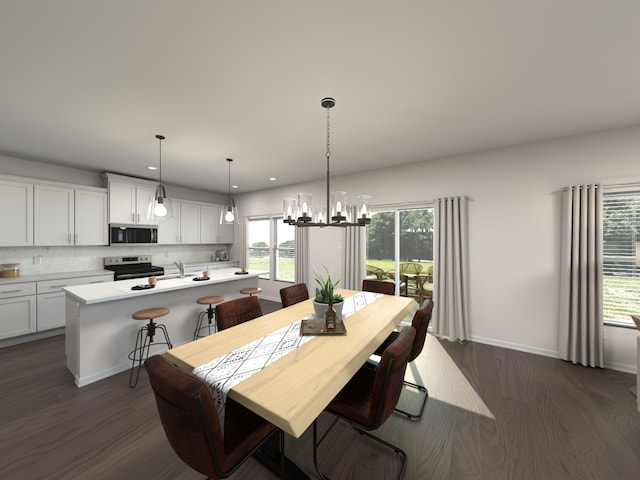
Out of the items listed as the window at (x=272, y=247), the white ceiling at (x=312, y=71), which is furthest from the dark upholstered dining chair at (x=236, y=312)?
the window at (x=272, y=247)

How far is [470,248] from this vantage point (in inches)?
138

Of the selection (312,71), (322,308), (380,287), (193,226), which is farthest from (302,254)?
(312,71)

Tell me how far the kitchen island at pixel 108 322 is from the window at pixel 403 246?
9.12ft

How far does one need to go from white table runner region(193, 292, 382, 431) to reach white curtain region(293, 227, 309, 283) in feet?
10.5

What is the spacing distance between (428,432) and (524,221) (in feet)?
9.10

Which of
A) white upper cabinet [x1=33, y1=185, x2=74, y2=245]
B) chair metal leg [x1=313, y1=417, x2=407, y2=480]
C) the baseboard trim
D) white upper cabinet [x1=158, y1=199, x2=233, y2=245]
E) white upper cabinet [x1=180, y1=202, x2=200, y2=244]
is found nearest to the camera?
chair metal leg [x1=313, y1=417, x2=407, y2=480]

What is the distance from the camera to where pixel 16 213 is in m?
3.48

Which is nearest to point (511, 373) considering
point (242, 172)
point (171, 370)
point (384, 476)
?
point (384, 476)

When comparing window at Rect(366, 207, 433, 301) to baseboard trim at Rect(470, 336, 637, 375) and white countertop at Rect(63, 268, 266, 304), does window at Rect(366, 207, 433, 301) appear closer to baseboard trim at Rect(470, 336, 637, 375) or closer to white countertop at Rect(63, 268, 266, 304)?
baseboard trim at Rect(470, 336, 637, 375)

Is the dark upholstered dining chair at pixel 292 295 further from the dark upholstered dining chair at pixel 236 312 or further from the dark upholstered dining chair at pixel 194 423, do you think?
the dark upholstered dining chair at pixel 194 423

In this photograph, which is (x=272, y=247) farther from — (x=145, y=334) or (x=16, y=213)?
(x=16, y=213)

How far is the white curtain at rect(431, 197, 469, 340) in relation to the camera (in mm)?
3477

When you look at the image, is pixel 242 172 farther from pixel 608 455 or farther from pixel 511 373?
pixel 608 455

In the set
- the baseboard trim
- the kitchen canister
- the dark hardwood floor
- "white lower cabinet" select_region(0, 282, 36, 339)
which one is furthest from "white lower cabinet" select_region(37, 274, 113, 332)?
the baseboard trim
